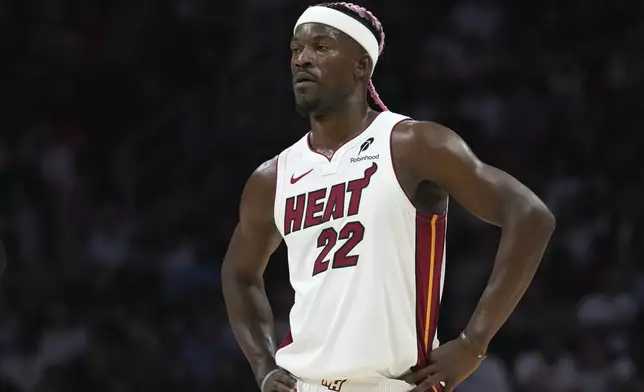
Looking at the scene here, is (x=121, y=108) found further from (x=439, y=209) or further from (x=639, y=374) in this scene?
(x=439, y=209)

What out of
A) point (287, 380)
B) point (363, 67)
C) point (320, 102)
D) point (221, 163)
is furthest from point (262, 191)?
point (221, 163)

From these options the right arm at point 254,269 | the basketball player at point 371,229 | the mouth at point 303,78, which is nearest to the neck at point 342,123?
the basketball player at point 371,229

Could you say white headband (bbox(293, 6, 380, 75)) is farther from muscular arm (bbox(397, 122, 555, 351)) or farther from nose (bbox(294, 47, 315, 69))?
muscular arm (bbox(397, 122, 555, 351))

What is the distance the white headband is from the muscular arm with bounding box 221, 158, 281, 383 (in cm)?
55

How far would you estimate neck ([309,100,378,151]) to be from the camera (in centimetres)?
403

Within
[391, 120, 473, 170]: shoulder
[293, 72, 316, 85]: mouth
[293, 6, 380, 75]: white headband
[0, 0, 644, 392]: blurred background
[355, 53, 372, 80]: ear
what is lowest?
[0, 0, 644, 392]: blurred background

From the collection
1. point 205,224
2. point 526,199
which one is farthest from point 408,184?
point 205,224

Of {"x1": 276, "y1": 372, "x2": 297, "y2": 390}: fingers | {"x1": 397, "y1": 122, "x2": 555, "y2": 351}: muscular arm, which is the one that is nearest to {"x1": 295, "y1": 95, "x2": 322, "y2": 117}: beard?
{"x1": 397, "y1": 122, "x2": 555, "y2": 351}: muscular arm

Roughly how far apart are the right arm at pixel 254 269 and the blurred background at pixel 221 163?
11.2ft

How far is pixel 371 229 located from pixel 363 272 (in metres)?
0.14

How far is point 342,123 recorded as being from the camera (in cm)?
404

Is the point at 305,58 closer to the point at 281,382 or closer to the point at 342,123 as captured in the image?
the point at 342,123

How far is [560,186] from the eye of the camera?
867cm

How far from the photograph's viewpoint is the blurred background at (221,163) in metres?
7.82
